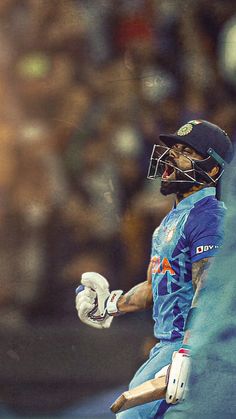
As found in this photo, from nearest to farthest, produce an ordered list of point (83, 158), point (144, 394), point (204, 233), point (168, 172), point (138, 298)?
point (144, 394) < point (204, 233) < point (168, 172) < point (138, 298) < point (83, 158)

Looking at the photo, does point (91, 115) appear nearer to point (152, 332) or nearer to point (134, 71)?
point (134, 71)

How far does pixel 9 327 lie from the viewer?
477cm

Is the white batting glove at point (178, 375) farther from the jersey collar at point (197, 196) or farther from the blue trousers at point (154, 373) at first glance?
the jersey collar at point (197, 196)

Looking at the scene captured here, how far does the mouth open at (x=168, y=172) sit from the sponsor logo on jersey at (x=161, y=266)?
414mm

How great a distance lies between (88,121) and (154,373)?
1.59 meters

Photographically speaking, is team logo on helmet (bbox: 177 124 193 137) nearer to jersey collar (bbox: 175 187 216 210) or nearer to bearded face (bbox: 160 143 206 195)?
bearded face (bbox: 160 143 206 195)

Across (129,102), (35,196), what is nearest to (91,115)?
(129,102)

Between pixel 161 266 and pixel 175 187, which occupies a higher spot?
pixel 175 187

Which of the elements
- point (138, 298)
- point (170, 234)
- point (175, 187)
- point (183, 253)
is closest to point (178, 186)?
point (175, 187)

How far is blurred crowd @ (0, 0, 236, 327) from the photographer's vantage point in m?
4.59

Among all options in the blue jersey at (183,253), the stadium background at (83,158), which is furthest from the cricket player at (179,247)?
the stadium background at (83,158)

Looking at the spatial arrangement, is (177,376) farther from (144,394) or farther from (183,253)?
(183,253)

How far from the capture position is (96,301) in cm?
Result: 444

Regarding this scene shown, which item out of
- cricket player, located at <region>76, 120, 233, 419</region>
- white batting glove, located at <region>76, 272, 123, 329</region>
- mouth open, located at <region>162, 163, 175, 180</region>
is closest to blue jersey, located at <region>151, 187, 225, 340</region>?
cricket player, located at <region>76, 120, 233, 419</region>
